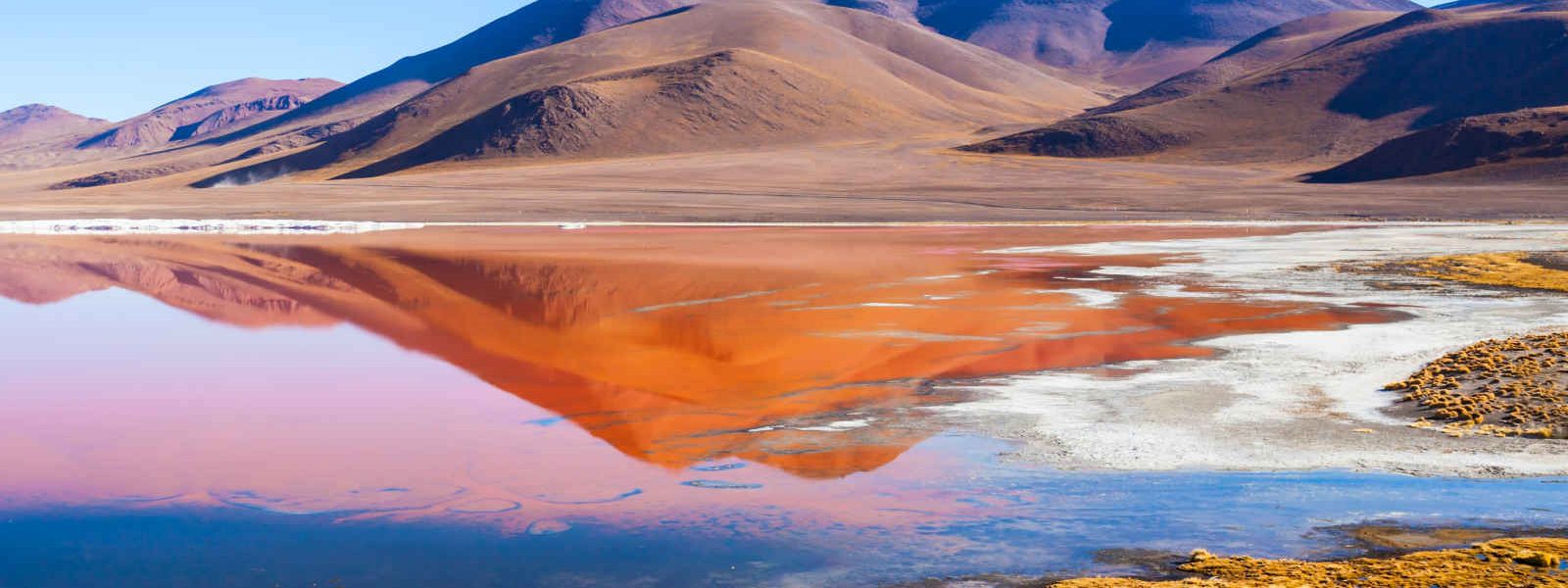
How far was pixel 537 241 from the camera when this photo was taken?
40531 millimetres

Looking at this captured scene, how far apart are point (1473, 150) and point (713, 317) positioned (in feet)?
270

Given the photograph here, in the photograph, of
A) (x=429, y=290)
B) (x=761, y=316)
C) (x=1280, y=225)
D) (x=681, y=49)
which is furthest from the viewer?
(x=681, y=49)

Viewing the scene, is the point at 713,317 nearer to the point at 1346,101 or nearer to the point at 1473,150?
the point at 1473,150

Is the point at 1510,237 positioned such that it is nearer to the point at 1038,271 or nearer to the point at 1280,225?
the point at 1280,225

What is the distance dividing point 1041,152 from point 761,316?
100849 millimetres

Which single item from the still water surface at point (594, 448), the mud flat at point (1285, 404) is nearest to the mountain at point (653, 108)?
the still water surface at point (594, 448)

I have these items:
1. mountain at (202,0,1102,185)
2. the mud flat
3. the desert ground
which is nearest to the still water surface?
the mud flat

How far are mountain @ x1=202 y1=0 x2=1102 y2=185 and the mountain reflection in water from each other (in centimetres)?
8829

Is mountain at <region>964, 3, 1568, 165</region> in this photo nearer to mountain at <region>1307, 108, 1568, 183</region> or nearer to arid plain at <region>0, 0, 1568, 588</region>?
mountain at <region>1307, 108, 1568, 183</region>

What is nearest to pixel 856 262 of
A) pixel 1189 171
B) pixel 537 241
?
pixel 537 241

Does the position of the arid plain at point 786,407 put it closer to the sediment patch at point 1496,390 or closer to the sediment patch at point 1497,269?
the sediment patch at point 1496,390

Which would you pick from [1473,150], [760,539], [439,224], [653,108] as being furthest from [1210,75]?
[760,539]

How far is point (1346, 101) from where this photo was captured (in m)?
126

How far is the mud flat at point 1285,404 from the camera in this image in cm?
984
